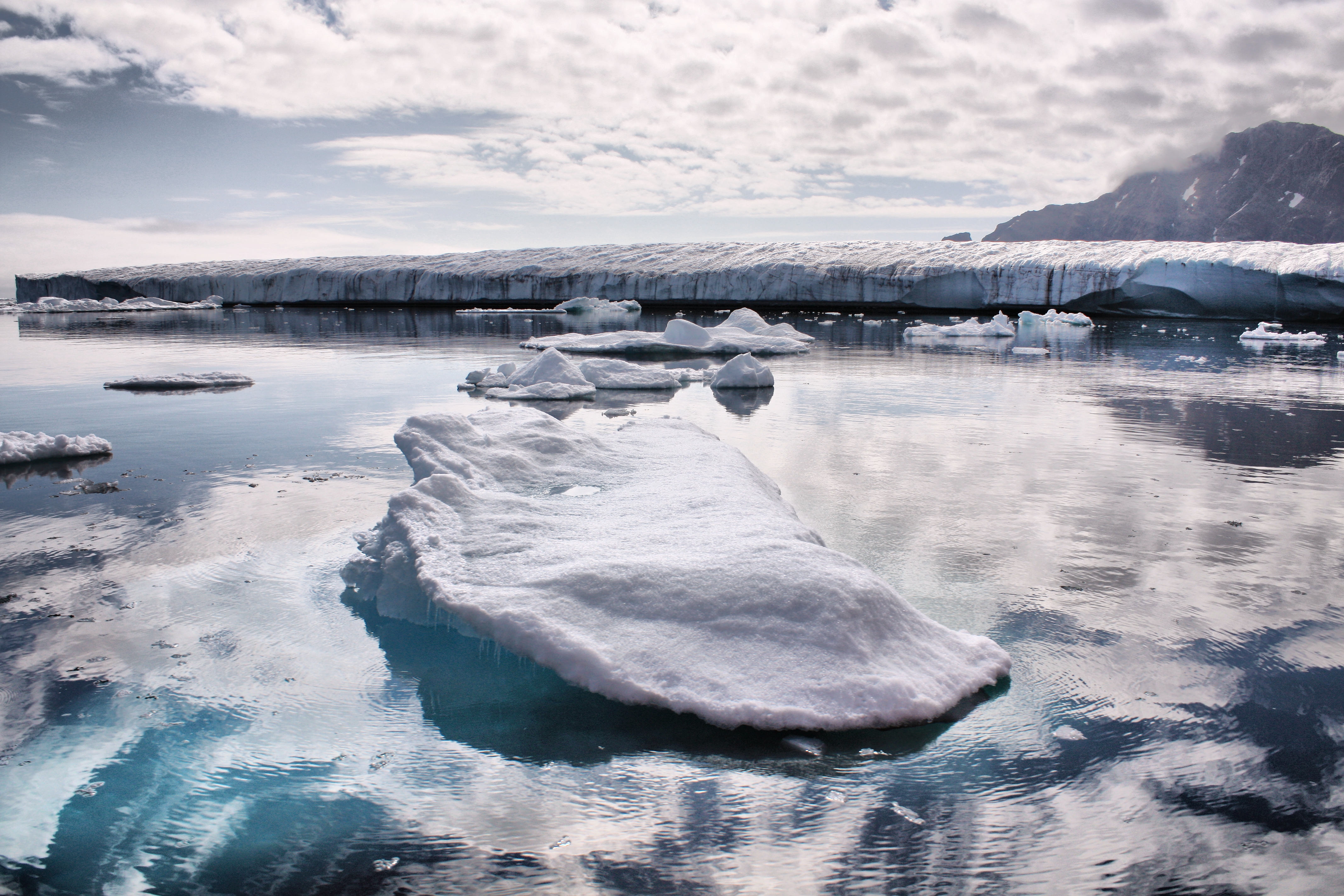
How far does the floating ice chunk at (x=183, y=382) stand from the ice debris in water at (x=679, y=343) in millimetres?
4587

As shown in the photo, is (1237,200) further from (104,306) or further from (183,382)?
(183,382)

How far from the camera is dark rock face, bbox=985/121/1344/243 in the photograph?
311 feet

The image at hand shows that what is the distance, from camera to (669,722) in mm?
2082

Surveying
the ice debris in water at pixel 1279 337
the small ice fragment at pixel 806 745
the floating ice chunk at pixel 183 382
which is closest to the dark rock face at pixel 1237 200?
the ice debris in water at pixel 1279 337

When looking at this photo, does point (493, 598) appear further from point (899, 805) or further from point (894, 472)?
point (894, 472)

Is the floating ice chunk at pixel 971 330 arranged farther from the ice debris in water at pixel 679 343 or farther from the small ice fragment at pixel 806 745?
the small ice fragment at pixel 806 745

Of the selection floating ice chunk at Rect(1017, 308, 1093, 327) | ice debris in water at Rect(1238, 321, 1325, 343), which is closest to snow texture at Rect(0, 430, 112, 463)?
ice debris in water at Rect(1238, 321, 1325, 343)

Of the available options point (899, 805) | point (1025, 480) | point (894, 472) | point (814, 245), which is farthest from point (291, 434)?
point (814, 245)

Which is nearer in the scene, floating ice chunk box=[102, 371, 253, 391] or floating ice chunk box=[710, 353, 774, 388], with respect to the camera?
floating ice chunk box=[102, 371, 253, 391]

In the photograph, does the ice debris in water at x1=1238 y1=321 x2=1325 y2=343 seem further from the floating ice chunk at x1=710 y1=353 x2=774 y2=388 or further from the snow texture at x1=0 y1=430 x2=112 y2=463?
the snow texture at x1=0 y1=430 x2=112 y2=463

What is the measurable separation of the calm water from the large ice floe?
0.09 m

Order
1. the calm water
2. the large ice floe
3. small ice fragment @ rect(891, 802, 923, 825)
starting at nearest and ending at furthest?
the calm water
small ice fragment @ rect(891, 802, 923, 825)
the large ice floe

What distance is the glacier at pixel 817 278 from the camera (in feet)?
72.4

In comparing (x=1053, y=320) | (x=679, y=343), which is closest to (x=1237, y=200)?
(x=1053, y=320)
